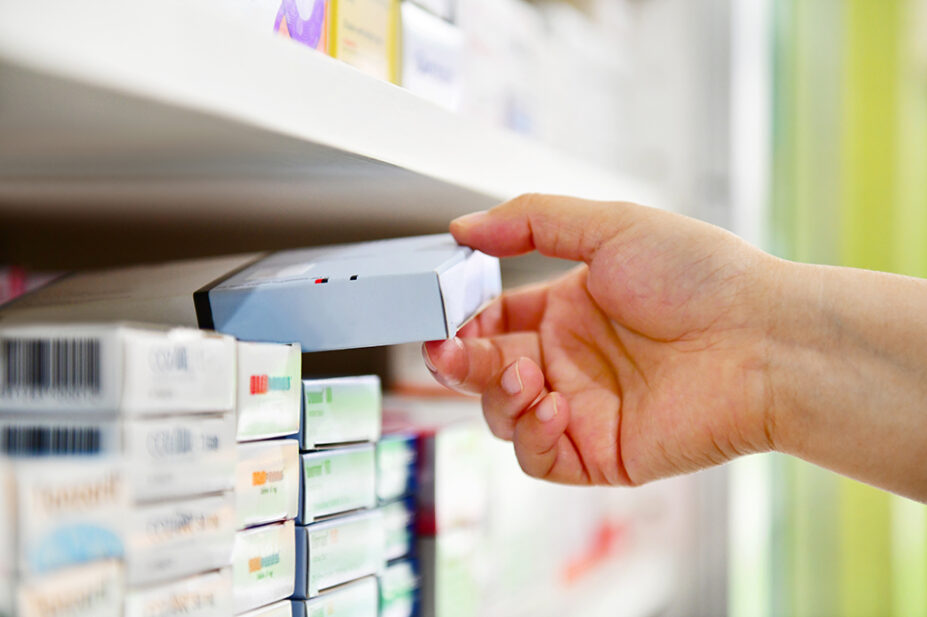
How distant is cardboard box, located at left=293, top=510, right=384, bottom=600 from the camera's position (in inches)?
19.5

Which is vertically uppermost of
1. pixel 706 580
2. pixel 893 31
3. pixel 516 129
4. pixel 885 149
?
pixel 893 31

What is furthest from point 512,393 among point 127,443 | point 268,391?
point 127,443

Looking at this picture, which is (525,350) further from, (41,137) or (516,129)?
(41,137)

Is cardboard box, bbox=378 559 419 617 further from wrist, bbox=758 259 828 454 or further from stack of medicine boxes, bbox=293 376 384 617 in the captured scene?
wrist, bbox=758 259 828 454

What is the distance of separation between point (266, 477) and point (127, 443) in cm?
12

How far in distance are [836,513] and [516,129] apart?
1346 millimetres

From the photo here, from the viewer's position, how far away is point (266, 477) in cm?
46

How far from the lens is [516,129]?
0.91 meters

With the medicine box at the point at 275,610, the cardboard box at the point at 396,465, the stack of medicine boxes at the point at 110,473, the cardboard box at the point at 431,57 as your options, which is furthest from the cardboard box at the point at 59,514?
the cardboard box at the point at 431,57

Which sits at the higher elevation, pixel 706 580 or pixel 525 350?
pixel 525 350

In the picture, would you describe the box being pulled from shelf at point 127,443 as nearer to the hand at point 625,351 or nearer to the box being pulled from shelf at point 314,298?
the box being pulled from shelf at point 314,298

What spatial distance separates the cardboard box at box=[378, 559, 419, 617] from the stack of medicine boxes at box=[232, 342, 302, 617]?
128 mm

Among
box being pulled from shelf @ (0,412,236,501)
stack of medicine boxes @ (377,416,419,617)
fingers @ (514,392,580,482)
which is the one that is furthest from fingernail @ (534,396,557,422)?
box being pulled from shelf @ (0,412,236,501)

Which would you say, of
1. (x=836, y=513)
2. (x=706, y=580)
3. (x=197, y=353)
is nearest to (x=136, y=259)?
(x=197, y=353)
